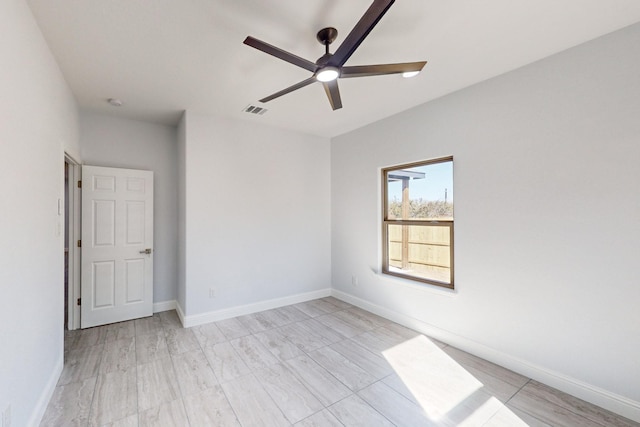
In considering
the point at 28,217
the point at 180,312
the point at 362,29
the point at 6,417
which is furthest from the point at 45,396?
the point at 362,29

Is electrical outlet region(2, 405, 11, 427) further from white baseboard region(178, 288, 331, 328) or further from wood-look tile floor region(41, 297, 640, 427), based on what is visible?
white baseboard region(178, 288, 331, 328)

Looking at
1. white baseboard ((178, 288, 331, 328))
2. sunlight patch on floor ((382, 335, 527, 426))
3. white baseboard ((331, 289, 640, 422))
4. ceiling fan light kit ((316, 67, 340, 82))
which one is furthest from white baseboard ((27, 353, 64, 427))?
white baseboard ((331, 289, 640, 422))

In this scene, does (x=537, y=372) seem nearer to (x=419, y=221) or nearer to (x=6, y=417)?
(x=419, y=221)

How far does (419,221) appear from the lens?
3.37 m

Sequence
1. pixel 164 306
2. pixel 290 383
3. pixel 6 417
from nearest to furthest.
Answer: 1. pixel 6 417
2. pixel 290 383
3. pixel 164 306

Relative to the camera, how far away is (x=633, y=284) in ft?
6.22

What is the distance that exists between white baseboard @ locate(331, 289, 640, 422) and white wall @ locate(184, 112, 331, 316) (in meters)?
1.72

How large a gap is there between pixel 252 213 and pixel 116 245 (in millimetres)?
1753

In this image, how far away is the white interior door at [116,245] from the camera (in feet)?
11.0

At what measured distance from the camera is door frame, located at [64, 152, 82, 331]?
3.29 metres

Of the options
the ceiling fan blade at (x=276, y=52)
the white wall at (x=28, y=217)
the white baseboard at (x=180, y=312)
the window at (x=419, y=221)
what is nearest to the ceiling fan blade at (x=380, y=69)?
the ceiling fan blade at (x=276, y=52)

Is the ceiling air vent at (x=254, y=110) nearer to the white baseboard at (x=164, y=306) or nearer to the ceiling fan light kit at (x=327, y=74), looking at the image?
the ceiling fan light kit at (x=327, y=74)

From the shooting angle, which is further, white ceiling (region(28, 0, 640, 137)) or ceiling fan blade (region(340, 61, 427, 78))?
ceiling fan blade (region(340, 61, 427, 78))

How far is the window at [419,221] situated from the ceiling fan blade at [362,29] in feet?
6.06
